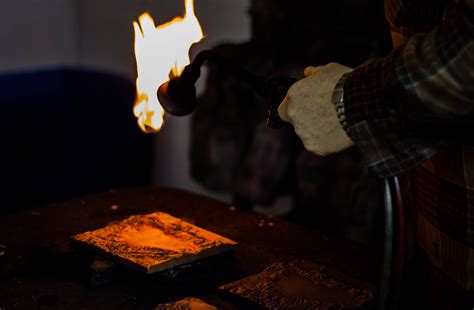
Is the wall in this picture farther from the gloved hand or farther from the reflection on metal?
the reflection on metal

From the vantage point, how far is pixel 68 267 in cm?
137

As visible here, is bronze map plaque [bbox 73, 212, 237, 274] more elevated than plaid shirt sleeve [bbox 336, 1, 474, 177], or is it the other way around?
plaid shirt sleeve [bbox 336, 1, 474, 177]

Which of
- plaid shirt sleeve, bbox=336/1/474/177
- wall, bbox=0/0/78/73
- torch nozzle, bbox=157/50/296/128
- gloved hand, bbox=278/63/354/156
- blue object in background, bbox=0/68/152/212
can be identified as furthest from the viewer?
wall, bbox=0/0/78/73

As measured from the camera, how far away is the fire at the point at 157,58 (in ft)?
4.66

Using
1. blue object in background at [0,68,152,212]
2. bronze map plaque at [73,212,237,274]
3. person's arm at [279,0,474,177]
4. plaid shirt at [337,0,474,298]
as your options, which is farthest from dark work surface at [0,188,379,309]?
blue object in background at [0,68,152,212]

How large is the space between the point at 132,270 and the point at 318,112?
1.66ft

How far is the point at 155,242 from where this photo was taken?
1.37 metres

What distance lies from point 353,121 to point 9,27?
2957 millimetres

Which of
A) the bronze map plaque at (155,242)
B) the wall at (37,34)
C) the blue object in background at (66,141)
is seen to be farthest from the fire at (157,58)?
the wall at (37,34)

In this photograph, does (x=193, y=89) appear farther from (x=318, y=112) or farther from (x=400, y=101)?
(x=400, y=101)

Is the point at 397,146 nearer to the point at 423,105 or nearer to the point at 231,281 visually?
the point at 423,105

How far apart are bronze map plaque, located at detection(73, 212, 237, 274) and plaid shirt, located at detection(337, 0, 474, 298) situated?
1.41 feet

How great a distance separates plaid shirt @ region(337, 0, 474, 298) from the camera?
963 mm

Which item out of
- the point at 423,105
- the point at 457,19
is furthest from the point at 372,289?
the point at 457,19
